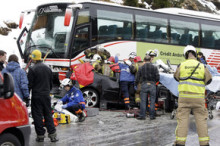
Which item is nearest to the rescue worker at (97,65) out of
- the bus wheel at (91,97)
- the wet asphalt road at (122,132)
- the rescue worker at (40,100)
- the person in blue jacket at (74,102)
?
the bus wheel at (91,97)

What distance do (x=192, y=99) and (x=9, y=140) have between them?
125 inches

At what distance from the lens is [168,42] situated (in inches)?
696

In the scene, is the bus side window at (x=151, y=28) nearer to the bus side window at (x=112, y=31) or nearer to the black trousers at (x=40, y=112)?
the bus side window at (x=112, y=31)

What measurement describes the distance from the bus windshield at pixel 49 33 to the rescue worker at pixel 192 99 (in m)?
7.94

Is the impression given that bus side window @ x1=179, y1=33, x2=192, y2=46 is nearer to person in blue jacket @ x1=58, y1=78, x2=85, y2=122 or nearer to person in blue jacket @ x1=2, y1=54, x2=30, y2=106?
person in blue jacket @ x1=58, y1=78, x2=85, y2=122

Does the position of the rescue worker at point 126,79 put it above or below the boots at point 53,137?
above

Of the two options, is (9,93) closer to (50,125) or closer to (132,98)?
(50,125)

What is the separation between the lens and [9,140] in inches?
219

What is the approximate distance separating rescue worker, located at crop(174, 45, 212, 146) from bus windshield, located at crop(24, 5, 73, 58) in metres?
7.94

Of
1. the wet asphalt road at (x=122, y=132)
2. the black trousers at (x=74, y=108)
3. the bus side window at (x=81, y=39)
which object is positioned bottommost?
the wet asphalt road at (x=122, y=132)

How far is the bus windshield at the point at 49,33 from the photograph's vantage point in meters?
14.3

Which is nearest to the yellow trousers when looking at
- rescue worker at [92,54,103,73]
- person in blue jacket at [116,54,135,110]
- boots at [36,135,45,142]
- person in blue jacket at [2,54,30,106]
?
boots at [36,135,45,142]

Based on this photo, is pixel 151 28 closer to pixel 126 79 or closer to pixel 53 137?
pixel 126 79

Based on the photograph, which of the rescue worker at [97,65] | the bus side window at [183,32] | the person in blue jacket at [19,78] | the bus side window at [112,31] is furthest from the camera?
the bus side window at [183,32]
